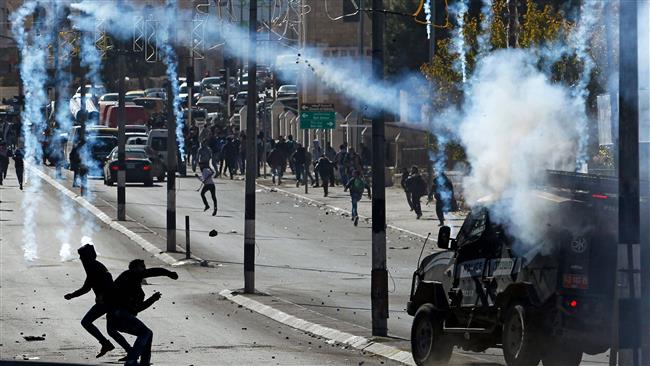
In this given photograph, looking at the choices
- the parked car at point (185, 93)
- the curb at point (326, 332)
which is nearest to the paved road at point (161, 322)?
the curb at point (326, 332)

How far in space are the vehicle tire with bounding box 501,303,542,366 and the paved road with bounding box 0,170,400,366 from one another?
3.19m

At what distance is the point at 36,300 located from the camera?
2991 centimetres

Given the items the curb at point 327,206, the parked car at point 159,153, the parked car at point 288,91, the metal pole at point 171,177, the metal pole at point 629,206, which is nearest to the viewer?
the metal pole at point 629,206

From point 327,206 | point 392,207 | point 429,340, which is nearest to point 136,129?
point 327,206

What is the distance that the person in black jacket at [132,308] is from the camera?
19.2m

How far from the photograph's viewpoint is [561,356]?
57.7 ft

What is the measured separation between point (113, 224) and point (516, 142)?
1092 inches

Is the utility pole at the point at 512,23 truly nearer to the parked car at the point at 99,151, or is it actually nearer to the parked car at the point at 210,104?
the parked car at the point at 99,151

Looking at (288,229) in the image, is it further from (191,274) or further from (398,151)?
(398,151)

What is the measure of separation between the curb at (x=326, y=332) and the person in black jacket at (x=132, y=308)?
3440 millimetres

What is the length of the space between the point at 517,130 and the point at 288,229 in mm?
25653

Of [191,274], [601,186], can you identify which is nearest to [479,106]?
[601,186]

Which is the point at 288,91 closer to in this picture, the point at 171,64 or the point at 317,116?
the point at 317,116

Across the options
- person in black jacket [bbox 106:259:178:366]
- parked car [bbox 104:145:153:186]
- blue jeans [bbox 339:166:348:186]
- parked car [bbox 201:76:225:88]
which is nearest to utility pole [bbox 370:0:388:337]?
person in black jacket [bbox 106:259:178:366]
